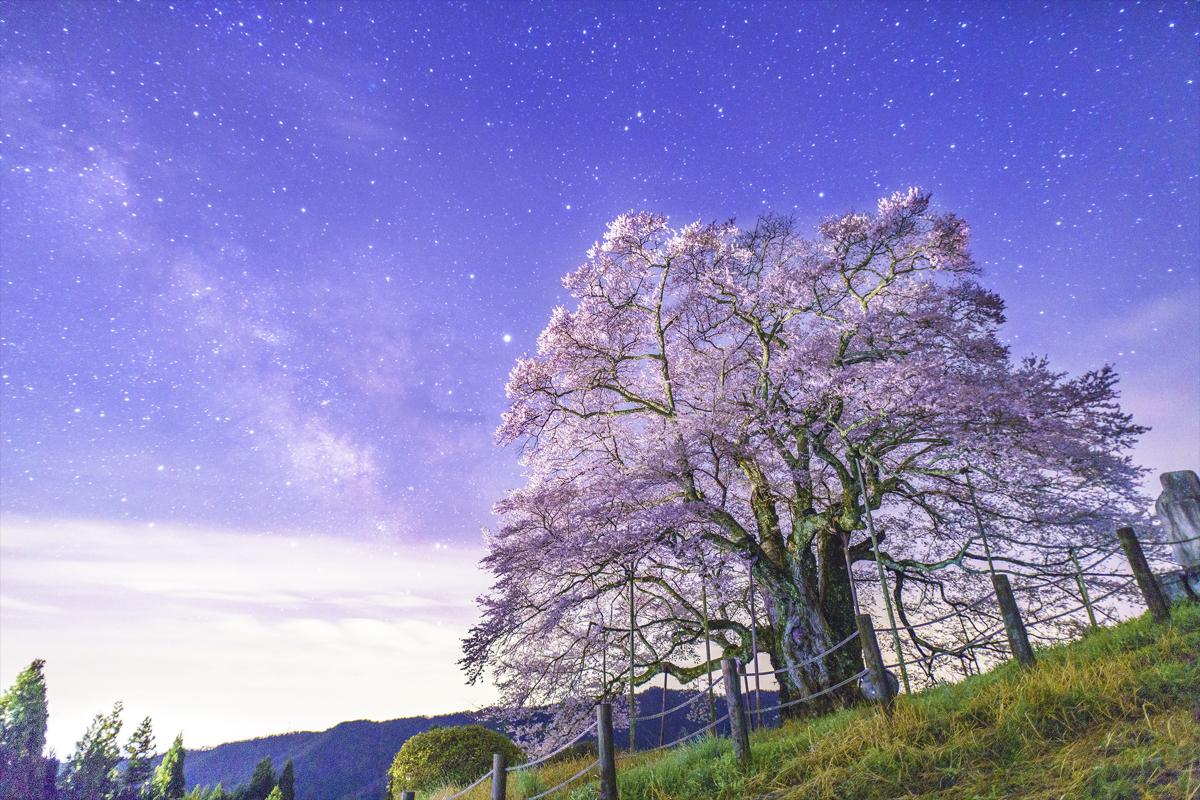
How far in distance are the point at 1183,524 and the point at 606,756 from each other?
882 centimetres

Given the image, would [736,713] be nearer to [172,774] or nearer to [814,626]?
[814,626]

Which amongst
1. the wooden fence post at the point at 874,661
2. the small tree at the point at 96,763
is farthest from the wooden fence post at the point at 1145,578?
the small tree at the point at 96,763

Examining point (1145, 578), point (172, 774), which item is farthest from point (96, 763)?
point (1145, 578)

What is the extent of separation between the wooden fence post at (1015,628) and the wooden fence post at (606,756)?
17.4ft

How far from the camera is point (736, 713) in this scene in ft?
24.5

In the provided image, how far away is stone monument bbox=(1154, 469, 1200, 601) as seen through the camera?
8468 millimetres

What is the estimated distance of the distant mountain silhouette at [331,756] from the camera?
255 ft

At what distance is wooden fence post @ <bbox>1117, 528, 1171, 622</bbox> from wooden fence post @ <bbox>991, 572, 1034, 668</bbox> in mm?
1993

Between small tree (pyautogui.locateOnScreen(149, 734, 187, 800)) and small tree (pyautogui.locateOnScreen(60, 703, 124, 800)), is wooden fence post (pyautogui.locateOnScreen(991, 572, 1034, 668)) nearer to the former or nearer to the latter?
small tree (pyautogui.locateOnScreen(60, 703, 124, 800))

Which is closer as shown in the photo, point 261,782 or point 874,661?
point 874,661

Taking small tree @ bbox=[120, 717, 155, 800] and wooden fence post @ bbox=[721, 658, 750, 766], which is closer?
wooden fence post @ bbox=[721, 658, 750, 766]

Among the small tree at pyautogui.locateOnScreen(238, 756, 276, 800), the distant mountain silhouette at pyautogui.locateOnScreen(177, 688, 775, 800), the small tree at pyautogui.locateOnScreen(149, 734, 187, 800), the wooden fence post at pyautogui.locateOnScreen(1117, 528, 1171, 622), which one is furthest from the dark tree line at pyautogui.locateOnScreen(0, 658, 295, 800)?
the distant mountain silhouette at pyautogui.locateOnScreen(177, 688, 775, 800)

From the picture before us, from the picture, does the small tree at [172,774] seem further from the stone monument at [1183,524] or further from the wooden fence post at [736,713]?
the stone monument at [1183,524]

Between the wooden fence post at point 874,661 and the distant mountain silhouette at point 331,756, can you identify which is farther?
the distant mountain silhouette at point 331,756
